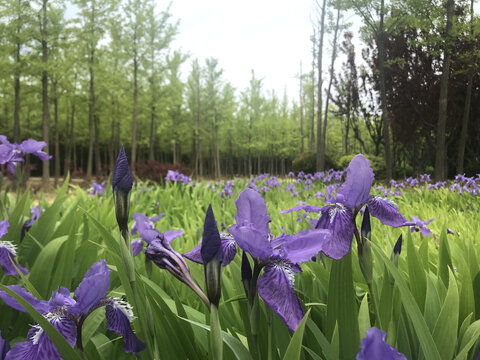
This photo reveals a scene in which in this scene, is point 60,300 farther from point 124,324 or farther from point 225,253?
point 225,253

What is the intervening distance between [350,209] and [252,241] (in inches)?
12.4

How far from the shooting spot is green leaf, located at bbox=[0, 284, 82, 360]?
24.6 inches

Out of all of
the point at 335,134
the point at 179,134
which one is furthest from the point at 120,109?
the point at 335,134

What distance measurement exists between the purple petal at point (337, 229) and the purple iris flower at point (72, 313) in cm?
46

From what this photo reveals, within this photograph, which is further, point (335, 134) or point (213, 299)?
point (335, 134)

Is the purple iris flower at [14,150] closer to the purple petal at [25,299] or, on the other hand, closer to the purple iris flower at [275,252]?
the purple petal at [25,299]

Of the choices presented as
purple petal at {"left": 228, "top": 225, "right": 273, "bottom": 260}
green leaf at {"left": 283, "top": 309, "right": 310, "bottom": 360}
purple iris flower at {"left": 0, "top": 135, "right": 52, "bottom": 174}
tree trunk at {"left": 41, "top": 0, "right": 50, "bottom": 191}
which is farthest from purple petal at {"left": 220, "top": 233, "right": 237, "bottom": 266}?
tree trunk at {"left": 41, "top": 0, "right": 50, "bottom": 191}

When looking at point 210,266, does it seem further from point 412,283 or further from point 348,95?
point 348,95

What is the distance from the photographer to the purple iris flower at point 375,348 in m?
0.46

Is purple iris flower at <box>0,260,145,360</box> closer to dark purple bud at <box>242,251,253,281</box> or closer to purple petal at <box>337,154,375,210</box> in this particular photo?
dark purple bud at <box>242,251,253,281</box>

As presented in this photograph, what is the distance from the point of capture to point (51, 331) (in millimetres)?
635

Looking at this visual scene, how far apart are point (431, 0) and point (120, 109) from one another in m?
18.3

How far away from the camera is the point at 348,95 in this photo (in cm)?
2083

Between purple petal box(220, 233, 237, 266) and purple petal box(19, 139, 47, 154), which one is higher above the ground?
purple petal box(19, 139, 47, 154)
